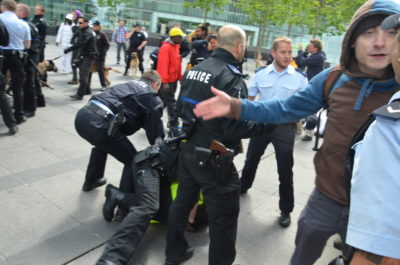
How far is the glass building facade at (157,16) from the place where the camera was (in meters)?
24.3

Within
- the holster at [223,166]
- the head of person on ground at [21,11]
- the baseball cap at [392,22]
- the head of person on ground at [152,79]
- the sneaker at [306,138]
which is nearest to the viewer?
the baseball cap at [392,22]

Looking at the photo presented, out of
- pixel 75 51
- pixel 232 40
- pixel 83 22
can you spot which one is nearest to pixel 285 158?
pixel 232 40

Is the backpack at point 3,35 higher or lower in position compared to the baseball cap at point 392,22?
lower

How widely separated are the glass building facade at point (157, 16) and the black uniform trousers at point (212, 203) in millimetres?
23678

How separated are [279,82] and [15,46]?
171 inches

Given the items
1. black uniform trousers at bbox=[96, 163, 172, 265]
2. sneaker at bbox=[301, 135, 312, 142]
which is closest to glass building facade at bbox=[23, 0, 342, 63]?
sneaker at bbox=[301, 135, 312, 142]

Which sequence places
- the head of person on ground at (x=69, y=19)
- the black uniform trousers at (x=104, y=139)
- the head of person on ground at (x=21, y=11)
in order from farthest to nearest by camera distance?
the head of person on ground at (x=69, y=19) < the head of person on ground at (x=21, y=11) < the black uniform trousers at (x=104, y=139)

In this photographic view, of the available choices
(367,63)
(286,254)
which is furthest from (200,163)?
(286,254)

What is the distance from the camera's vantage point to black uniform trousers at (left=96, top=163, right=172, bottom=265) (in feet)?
8.37

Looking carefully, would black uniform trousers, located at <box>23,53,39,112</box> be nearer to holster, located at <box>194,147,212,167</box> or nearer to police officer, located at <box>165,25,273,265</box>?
police officer, located at <box>165,25,273,265</box>

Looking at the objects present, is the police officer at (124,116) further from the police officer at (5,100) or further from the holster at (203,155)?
the police officer at (5,100)

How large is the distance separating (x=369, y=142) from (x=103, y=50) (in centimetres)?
851

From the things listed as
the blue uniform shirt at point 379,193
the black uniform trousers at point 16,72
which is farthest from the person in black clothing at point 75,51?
the blue uniform shirt at point 379,193

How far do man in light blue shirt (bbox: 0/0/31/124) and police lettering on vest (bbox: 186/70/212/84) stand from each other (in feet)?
13.8
